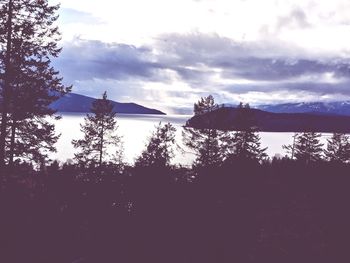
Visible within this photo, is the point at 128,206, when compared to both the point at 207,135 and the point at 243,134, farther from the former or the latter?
the point at 243,134

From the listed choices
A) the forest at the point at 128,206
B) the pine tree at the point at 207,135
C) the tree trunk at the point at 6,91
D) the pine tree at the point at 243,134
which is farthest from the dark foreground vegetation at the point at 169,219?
the pine tree at the point at 243,134

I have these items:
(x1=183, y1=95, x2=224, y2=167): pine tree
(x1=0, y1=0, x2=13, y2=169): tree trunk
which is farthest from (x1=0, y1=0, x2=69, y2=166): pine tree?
(x1=183, y1=95, x2=224, y2=167): pine tree

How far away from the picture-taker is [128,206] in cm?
2966

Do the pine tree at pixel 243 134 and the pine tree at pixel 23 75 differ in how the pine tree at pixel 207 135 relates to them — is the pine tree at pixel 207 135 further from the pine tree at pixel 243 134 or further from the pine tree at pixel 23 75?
the pine tree at pixel 23 75

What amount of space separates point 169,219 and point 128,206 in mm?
6579

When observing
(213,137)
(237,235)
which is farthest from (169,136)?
(237,235)

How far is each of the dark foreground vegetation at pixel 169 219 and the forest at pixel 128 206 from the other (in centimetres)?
7

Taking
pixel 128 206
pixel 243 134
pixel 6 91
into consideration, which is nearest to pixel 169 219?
pixel 128 206

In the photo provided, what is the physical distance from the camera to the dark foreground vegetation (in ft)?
66.1

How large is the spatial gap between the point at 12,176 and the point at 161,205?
9.54 m

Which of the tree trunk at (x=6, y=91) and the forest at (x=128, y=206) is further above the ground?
the tree trunk at (x=6, y=91)

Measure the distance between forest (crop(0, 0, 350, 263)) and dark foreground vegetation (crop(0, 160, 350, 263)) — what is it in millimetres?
69

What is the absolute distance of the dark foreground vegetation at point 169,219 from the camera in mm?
20141

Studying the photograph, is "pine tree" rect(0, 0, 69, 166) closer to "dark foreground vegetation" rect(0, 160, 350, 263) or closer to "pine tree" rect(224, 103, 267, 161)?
"dark foreground vegetation" rect(0, 160, 350, 263)
